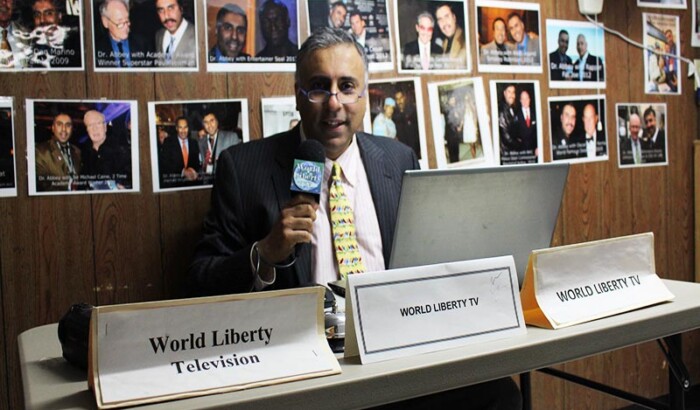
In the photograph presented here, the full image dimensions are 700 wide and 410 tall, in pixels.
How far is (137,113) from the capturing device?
5.87 ft

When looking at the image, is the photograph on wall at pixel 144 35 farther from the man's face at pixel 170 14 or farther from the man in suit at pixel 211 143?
the man in suit at pixel 211 143

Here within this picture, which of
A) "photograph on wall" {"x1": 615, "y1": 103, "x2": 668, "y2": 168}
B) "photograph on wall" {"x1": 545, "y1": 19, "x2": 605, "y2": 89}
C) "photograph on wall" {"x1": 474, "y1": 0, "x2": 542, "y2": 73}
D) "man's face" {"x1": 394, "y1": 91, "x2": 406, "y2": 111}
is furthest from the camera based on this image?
"photograph on wall" {"x1": 615, "y1": 103, "x2": 668, "y2": 168}

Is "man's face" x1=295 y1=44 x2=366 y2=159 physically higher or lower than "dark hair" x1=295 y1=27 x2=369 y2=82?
lower

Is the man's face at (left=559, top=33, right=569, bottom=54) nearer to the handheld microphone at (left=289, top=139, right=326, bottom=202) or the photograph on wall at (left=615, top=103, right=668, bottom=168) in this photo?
the photograph on wall at (left=615, top=103, right=668, bottom=168)

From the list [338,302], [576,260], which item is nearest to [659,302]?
[576,260]

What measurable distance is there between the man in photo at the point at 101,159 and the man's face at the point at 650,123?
6.51 ft

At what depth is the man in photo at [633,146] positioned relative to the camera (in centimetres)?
258

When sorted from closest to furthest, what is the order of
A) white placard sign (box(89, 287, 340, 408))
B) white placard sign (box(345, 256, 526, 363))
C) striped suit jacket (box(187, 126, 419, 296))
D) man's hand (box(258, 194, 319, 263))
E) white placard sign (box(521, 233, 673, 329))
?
white placard sign (box(89, 287, 340, 408)), white placard sign (box(345, 256, 526, 363)), white placard sign (box(521, 233, 673, 329)), man's hand (box(258, 194, 319, 263)), striped suit jacket (box(187, 126, 419, 296))

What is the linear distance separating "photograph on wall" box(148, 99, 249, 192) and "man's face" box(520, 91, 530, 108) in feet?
3.34

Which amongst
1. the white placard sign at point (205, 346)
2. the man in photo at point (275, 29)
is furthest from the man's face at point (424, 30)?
the white placard sign at point (205, 346)

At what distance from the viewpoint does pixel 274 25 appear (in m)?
1.94

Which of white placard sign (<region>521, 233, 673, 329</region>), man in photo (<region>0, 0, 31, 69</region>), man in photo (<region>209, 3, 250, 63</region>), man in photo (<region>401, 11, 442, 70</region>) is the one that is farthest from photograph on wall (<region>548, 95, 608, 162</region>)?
man in photo (<region>0, 0, 31, 69</region>)

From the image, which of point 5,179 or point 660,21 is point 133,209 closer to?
point 5,179

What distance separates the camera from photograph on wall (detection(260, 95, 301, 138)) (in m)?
1.95
